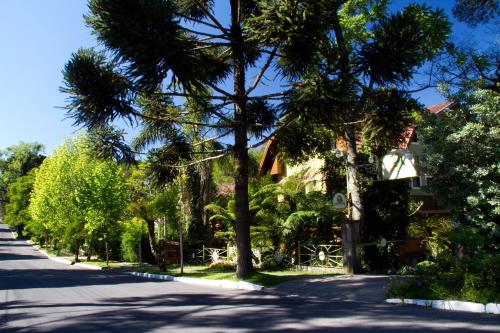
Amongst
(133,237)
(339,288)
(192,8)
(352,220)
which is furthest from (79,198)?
(339,288)

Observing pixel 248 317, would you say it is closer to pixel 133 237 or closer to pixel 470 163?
pixel 470 163

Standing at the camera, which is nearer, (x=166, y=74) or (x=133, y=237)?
(x=166, y=74)

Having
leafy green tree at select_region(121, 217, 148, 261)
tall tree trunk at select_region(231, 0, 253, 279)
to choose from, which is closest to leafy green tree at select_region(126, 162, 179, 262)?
leafy green tree at select_region(121, 217, 148, 261)

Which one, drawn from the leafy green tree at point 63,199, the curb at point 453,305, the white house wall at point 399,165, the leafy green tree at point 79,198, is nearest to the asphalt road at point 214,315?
the curb at point 453,305

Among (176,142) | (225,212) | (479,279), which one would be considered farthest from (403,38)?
(225,212)

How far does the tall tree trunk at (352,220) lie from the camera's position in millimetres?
16609

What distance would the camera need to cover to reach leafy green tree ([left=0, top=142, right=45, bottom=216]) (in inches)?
3561

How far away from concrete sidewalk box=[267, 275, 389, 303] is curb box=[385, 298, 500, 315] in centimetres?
71

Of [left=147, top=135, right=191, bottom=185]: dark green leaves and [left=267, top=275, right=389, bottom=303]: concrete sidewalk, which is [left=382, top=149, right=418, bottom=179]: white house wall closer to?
[left=267, top=275, right=389, bottom=303]: concrete sidewalk

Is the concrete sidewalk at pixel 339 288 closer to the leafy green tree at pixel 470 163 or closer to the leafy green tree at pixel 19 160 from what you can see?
the leafy green tree at pixel 470 163

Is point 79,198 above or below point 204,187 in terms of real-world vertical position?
below

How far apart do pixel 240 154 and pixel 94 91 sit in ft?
18.0

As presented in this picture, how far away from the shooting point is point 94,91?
13.8 m

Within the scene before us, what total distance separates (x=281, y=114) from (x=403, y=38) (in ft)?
12.9
